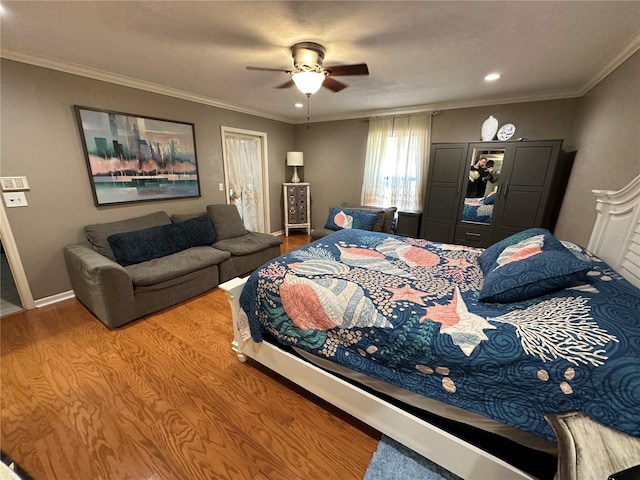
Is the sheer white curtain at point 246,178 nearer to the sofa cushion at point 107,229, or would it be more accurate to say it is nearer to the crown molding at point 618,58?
the sofa cushion at point 107,229

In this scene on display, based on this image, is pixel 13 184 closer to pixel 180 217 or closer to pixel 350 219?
pixel 180 217

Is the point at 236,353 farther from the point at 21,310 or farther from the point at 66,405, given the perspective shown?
the point at 21,310

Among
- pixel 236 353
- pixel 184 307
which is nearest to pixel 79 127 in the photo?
pixel 184 307

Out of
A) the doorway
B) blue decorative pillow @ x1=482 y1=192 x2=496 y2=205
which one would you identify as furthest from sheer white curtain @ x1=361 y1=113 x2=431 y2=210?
the doorway

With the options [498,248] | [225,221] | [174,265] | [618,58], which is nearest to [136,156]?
[225,221]

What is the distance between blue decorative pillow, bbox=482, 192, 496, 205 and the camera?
11.0 feet

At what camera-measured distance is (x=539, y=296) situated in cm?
125

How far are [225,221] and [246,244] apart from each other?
0.55 meters

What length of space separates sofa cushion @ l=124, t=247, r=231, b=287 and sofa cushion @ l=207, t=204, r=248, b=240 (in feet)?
1.63

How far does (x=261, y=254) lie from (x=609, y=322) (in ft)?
10.5

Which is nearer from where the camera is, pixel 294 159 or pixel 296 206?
pixel 294 159

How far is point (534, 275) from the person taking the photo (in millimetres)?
1229

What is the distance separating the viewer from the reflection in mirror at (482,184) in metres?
3.27

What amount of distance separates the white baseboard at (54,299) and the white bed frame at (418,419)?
2241 millimetres
